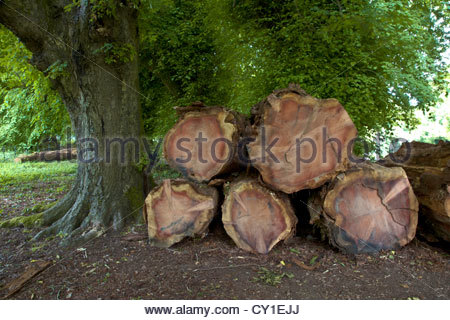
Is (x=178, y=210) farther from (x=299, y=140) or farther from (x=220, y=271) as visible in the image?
(x=299, y=140)

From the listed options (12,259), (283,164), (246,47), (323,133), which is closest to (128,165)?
(12,259)

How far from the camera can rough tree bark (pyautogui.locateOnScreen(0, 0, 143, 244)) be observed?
374cm

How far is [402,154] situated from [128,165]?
10.3 feet

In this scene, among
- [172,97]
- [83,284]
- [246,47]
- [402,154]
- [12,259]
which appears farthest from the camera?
[172,97]

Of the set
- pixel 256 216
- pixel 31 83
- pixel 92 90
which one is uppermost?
pixel 31 83

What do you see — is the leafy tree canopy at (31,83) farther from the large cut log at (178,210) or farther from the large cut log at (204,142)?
the large cut log at (178,210)

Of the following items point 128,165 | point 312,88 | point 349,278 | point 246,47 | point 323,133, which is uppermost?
point 246,47

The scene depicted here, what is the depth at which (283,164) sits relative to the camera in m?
2.91

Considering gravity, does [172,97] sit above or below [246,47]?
below

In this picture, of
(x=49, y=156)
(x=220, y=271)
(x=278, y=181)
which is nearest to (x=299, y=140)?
(x=278, y=181)

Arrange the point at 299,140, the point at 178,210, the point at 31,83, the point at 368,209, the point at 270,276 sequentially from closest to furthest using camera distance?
1. the point at 270,276
2. the point at 299,140
3. the point at 368,209
4. the point at 178,210
5. the point at 31,83

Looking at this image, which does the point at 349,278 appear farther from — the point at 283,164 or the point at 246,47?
the point at 246,47

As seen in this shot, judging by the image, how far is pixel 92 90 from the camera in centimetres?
385

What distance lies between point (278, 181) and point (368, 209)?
2.93 ft
